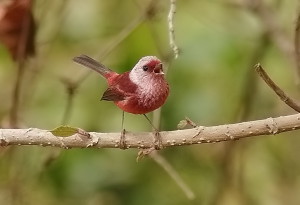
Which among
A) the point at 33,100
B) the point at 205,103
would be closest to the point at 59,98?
the point at 33,100

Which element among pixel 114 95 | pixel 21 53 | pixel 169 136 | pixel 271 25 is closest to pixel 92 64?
pixel 114 95

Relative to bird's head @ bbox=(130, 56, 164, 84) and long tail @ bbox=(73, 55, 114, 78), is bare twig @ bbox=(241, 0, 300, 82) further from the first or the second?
bird's head @ bbox=(130, 56, 164, 84)

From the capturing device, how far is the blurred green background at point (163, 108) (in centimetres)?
262

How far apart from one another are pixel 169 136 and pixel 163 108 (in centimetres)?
113

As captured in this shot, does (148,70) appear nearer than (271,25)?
Yes

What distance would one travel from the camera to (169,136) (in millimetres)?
1480

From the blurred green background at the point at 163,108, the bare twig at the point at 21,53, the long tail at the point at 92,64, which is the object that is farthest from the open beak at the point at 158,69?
the blurred green background at the point at 163,108

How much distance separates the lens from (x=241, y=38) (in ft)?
9.39

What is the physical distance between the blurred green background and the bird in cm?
92

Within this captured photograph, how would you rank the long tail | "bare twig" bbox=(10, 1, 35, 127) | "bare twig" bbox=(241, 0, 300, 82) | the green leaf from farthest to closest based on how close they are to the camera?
"bare twig" bbox=(241, 0, 300, 82)
"bare twig" bbox=(10, 1, 35, 127)
the long tail
the green leaf

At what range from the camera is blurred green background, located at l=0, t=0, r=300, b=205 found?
8.60 feet

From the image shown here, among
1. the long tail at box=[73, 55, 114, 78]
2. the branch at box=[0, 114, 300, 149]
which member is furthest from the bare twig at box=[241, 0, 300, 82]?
the branch at box=[0, 114, 300, 149]

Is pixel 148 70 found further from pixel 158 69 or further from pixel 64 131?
pixel 64 131

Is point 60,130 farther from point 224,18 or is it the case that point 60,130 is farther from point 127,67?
point 224,18
